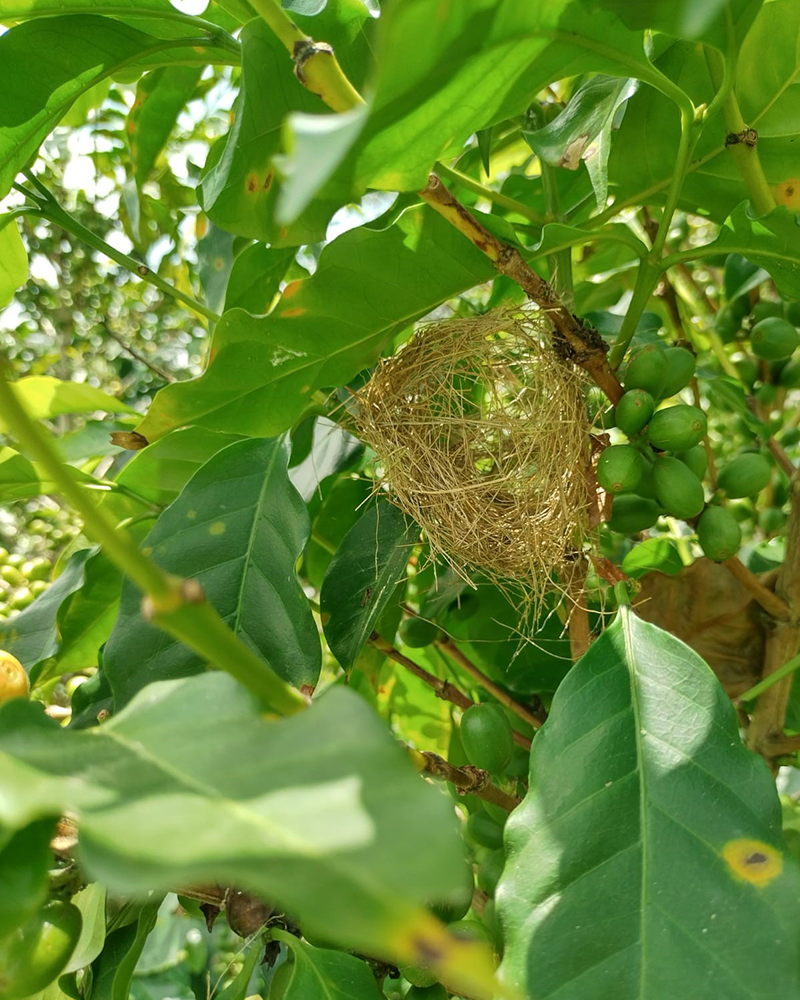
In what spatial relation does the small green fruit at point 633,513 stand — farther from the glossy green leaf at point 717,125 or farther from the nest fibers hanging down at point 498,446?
the glossy green leaf at point 717,125

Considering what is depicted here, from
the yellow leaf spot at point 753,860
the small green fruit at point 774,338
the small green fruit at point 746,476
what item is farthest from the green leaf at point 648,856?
the small green fruit at point 774,338

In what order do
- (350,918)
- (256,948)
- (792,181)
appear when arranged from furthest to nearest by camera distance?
(792,181), (256,948), (350,918)

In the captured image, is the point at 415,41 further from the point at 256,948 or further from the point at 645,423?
the point at 256,948

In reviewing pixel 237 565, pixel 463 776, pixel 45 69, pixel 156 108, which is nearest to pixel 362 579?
pixel 237 565

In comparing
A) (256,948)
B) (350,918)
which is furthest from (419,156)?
(256,948)

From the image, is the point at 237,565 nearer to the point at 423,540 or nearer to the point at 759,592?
the point at 423,540

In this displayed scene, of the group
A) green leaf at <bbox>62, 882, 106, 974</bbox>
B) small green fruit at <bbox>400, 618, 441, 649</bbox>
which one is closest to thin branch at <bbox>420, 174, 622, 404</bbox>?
small green fruit at <bbox>400, 618, 441, 649</bbox>
